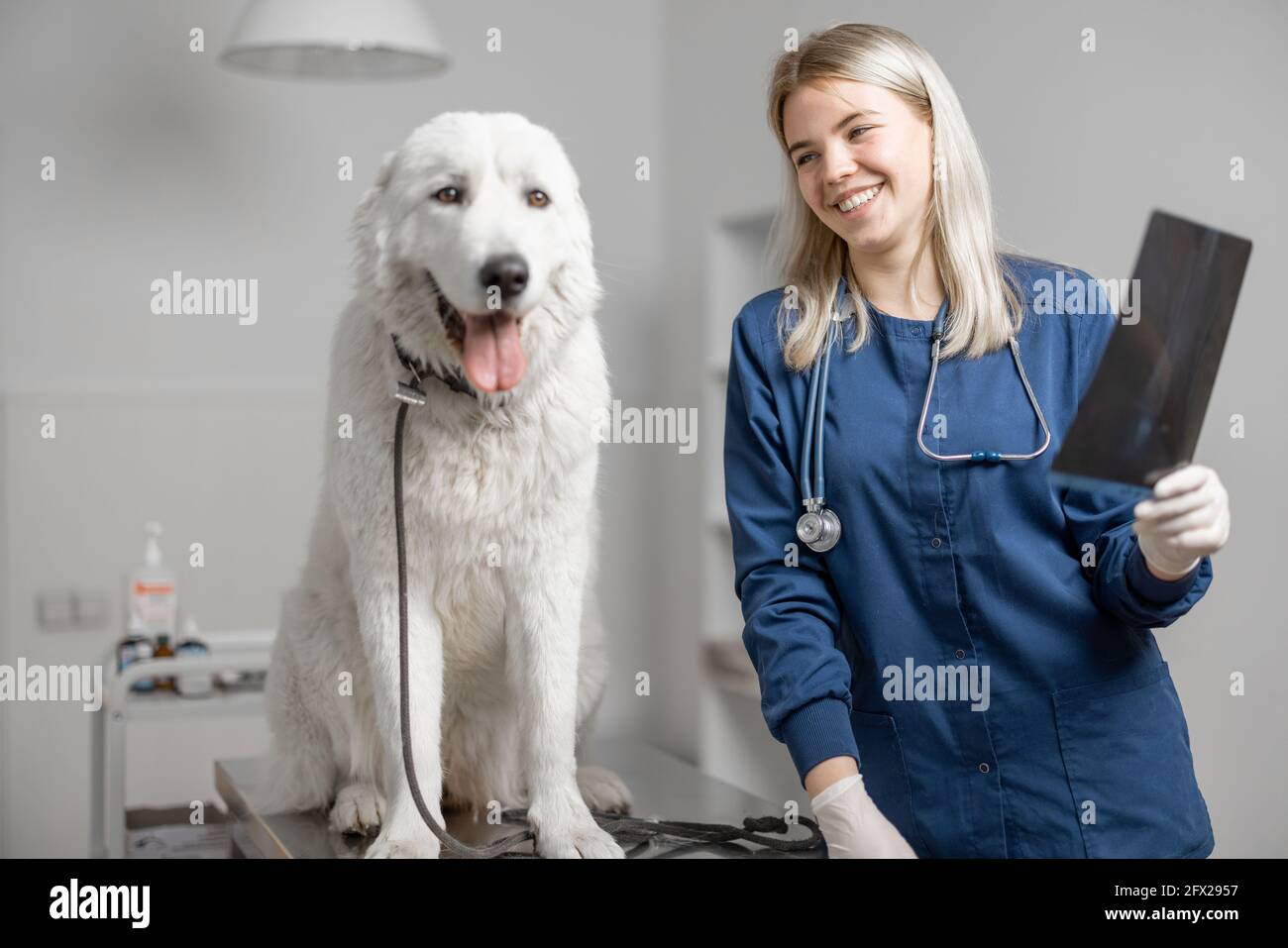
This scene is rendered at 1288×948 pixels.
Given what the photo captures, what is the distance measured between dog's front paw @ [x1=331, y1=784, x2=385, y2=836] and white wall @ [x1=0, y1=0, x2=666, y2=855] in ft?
8.11

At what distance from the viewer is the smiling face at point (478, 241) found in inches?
41.0

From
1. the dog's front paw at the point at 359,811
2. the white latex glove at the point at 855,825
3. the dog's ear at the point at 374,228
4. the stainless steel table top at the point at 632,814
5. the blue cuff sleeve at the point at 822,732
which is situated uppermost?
the dog's ear at the point at 374,228

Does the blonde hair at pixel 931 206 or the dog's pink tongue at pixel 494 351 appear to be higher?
the blonde hair at pixel 931 206

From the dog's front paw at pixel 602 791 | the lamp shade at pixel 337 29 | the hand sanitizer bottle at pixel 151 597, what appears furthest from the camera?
the hand sanitizer bottle at pixel 151 597

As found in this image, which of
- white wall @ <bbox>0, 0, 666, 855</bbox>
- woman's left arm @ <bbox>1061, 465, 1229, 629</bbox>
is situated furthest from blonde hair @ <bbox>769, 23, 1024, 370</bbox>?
white wall @ <bbox>0, 0, 666, 855</bbox>

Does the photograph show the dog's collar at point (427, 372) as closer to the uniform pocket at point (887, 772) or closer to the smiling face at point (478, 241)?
the smiling face at point (478, 241)

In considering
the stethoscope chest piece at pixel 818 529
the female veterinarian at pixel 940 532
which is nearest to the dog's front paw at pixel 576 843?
the female veterinarian at pixel 940 532

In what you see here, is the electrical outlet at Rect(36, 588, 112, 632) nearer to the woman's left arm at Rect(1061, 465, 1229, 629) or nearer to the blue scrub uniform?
the blue scrub uniform

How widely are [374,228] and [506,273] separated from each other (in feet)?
0.61

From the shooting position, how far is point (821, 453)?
1.23 meters

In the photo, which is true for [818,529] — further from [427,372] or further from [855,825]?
[427,372]

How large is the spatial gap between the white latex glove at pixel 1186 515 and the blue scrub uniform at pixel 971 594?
17 centimetres

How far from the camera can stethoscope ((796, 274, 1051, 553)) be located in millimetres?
1208
